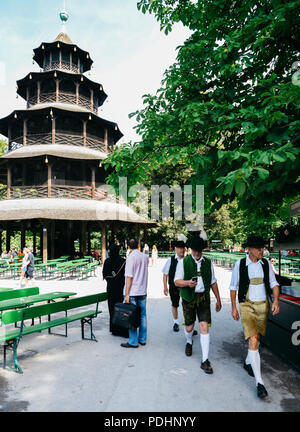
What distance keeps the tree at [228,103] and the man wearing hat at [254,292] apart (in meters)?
0.95

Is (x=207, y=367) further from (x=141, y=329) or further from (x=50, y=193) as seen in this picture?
(x=50, y=193)

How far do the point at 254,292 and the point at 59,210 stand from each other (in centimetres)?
1749

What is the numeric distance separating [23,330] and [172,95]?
17.3 feet

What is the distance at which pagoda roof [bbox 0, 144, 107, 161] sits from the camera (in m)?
21.1

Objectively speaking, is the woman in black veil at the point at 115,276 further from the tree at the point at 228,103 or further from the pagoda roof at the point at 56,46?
the pagoda roof at the point at 56,46

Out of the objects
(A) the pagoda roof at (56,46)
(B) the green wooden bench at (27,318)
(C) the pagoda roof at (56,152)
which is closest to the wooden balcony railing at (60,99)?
(C) the pagoda roof at (56,152)

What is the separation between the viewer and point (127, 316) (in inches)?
195

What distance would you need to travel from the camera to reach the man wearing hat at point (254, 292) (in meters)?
3.73

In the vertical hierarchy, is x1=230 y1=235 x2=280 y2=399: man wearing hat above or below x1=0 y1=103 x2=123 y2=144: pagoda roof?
below

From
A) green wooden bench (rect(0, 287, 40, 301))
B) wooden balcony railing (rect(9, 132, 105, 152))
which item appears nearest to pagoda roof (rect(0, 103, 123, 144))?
wooden balcony railing (rect(9, 132, 105, 152))

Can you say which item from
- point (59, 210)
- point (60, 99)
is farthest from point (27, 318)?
point (60, 99)

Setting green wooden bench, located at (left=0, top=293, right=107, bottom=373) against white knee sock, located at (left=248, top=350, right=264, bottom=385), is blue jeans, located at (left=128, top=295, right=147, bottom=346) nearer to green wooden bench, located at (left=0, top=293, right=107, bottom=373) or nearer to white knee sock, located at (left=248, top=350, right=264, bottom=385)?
green wooden bench, located at (left=0, top=293, right=107, bottom=373)

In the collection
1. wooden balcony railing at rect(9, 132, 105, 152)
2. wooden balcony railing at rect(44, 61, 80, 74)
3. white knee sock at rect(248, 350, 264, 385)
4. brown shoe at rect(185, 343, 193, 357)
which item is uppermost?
wooden balcony railing at rect(44, 61, 80, 74)
